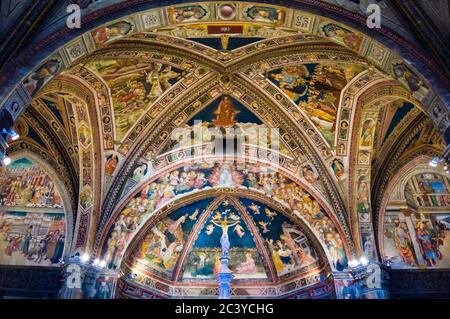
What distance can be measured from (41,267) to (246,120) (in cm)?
831

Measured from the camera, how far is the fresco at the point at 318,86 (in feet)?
35.7

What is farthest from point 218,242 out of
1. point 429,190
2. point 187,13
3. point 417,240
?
point 187,13

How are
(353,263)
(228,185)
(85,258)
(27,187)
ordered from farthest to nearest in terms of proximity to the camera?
(228,185), (27,187), (353,263), (85,258)

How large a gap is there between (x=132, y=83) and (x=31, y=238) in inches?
249

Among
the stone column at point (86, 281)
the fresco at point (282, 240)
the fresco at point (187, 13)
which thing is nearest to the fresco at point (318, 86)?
the fresco at point (187, 13)

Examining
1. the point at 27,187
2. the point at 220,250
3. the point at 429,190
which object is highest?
the point at 27,187

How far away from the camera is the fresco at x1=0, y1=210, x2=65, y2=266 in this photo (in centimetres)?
1245

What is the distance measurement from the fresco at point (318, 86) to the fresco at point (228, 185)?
2569 mm

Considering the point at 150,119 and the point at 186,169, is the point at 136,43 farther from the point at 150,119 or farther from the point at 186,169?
the point at 186,169

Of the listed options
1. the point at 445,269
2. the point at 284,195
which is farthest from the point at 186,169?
the point at 445,269

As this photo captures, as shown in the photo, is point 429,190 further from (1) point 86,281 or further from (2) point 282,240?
(1) point 86,281

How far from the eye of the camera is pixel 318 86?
37.8ft

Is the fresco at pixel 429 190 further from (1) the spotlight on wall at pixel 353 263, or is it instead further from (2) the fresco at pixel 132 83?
(2) the fresco at pixel 132 83

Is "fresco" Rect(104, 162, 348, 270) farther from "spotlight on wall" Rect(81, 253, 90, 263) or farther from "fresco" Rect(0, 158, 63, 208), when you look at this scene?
"fresco" Rect(0, 158, 63, 208)
